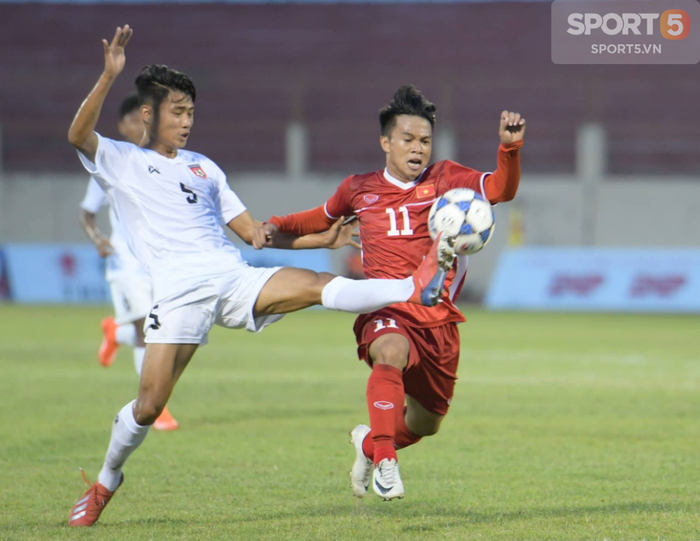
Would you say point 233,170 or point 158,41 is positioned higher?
point 158,41

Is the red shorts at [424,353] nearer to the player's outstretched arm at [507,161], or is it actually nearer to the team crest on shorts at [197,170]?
the player's outstretched arm at [507,161]

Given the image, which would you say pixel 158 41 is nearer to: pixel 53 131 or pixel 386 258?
pixel 53 131

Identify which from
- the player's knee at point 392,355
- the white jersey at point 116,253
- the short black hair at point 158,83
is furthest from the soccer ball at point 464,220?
the white jersey at point 116,253

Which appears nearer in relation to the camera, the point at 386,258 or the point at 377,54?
the point at 386,258

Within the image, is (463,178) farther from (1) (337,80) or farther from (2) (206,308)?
(1) (337,80)

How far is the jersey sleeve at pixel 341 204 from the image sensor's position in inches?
208

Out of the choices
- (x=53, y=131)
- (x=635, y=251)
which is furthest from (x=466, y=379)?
(x=53, y=131)

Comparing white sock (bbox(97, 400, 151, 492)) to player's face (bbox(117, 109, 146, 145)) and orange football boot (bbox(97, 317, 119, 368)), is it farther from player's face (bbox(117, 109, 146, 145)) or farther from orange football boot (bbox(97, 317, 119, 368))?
orange football boot (bbox(97, 317, 119, 368))

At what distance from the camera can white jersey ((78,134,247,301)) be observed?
4727 millimetres

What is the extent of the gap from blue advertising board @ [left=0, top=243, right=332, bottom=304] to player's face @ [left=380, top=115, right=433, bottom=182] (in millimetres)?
16080

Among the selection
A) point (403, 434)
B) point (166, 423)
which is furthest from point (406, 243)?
point (166, 423)

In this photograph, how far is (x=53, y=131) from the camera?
91.6ft

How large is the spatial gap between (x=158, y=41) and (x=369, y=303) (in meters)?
28.3

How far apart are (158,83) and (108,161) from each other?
18.5 inches
